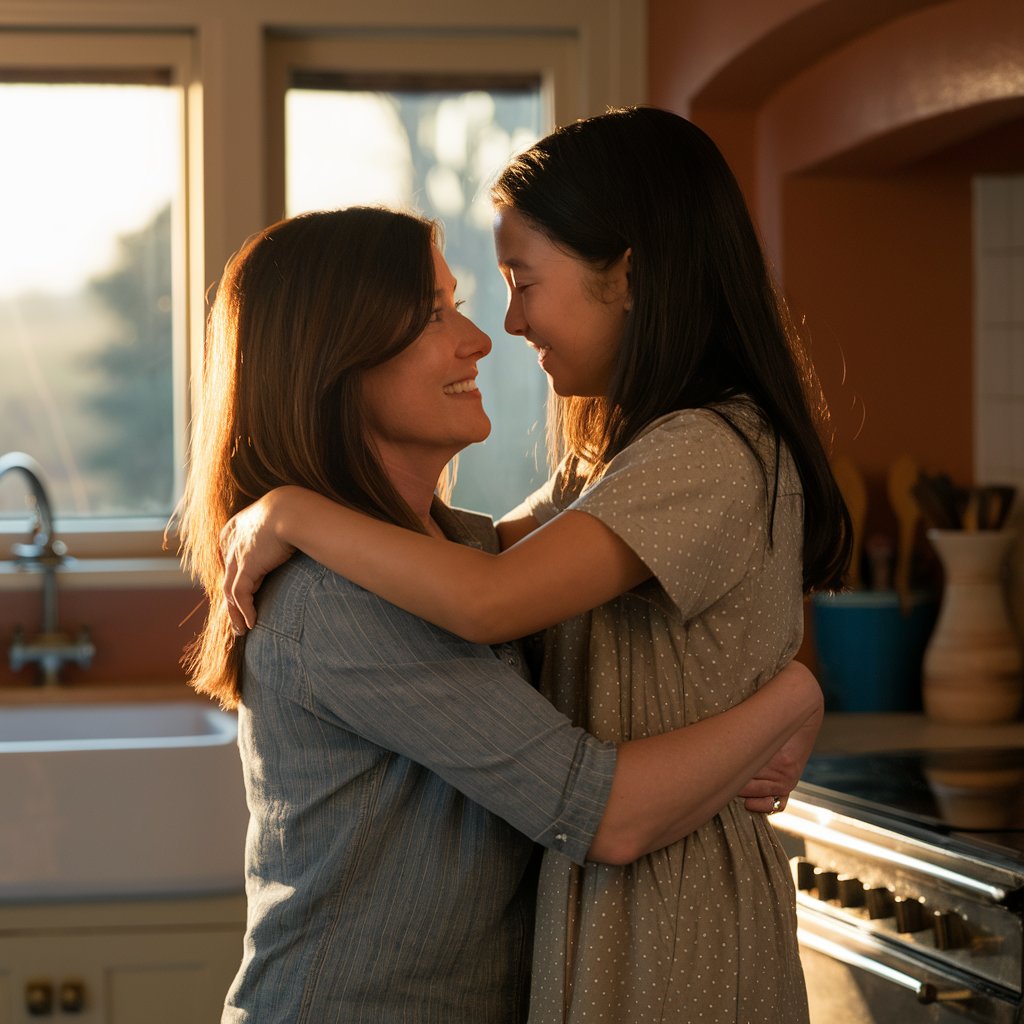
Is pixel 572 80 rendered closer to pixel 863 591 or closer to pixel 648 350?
pixel 863 591

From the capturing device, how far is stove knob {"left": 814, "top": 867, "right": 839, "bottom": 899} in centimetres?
173

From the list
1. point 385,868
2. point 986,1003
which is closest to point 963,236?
point 986,1003

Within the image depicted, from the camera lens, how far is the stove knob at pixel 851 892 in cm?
169

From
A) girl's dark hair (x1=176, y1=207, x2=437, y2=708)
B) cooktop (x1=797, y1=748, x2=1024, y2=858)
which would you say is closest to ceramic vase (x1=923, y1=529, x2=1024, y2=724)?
cooktop (x1=797, y1=748, x2=1024, y2=858)

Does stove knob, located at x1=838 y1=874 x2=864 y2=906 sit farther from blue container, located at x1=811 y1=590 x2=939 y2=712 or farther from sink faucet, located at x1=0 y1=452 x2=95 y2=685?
sink faucet, located at x1=0 y1=452 x2=95 y2=685

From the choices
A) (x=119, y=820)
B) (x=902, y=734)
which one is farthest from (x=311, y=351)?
(x=902, y=734)

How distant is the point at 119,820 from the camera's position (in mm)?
2100

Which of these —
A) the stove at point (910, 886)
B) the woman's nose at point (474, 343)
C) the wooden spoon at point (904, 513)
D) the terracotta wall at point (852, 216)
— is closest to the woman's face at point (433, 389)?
the woman's nose at point (474, 343)

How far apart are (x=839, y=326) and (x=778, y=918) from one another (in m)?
1.54

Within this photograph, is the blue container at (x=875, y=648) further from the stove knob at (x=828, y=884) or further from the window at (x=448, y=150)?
the stove knob at (x=828, y=884)

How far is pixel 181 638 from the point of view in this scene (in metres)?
2.71

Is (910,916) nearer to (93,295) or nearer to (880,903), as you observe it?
(880,903)

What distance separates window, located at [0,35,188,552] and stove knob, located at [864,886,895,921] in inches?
64.1

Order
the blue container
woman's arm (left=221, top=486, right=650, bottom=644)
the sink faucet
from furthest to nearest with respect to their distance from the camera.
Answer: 1. the sink faucet
2. the blue container
3. woman's arm (left=221, top=486, right=650, bottom=644)
